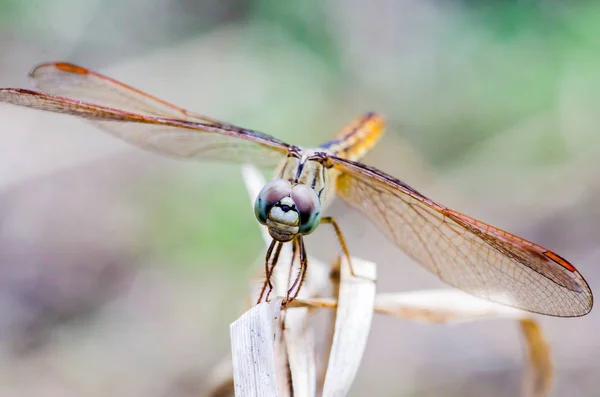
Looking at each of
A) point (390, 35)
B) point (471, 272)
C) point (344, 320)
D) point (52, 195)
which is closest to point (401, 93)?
point (390, 35)

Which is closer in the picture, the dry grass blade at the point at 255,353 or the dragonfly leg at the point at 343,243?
the dry grass blade at the point at 255,353

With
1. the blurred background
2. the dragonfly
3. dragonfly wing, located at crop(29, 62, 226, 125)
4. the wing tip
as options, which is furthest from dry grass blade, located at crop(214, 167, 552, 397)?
the blurred background

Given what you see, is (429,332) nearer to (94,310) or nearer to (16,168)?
(94,310)

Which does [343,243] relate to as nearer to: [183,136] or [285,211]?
[285,211]

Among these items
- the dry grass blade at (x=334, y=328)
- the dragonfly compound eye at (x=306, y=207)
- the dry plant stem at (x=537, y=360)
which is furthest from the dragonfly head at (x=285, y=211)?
the dry plant stem at (x=537, y=360)

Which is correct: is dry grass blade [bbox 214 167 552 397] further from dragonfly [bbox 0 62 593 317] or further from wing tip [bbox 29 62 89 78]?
wing tip [bbox 29 62 89 78]

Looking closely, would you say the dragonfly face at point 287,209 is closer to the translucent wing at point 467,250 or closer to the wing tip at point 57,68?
the translucent wing at point 467,250

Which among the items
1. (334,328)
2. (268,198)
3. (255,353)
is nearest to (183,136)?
(268,198)
